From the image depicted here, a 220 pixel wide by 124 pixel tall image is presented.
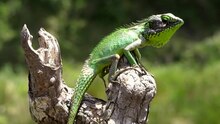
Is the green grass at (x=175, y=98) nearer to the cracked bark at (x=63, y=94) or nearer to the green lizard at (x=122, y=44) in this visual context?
the green lizard at (x=122, y=44)

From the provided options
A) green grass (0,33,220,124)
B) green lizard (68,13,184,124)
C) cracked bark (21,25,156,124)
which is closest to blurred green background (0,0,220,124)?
green grass (0,33,220,124)

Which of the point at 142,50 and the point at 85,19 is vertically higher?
the point at 85,19

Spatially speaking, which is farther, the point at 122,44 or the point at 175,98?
the point at 175,98

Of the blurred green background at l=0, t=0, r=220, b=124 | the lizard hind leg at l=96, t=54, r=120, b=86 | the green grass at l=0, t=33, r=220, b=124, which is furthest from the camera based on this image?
the blurred green background at l=0, t=0, r=220, b=124

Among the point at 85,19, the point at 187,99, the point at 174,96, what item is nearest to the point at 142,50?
the point at 85,19

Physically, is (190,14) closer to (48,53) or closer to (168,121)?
(168,121)

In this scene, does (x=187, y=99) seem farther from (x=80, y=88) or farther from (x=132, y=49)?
(x=80, y=88)

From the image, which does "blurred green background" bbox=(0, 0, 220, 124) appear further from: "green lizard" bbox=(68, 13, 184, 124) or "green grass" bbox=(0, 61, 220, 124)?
"green lizard" bbox=(68, 13, 184, 124)
